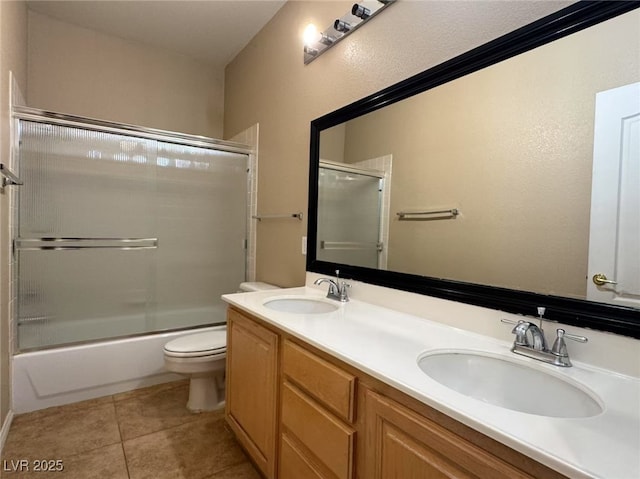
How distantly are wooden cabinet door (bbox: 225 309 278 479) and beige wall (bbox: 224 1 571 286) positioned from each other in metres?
0.69

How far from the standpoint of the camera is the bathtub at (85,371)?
1937 mm

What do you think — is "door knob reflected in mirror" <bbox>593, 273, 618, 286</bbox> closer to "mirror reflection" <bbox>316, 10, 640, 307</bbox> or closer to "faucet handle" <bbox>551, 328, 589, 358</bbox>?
"mirror reflection" <bbox>316, 10, 640, 307</bbox>

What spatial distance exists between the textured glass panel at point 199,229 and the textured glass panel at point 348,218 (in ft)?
3.64

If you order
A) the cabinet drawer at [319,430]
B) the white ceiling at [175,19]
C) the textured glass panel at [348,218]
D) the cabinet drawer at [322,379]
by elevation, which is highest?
the white ceiling at [175,19]

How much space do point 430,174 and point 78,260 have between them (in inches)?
93.2

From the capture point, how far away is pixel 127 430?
1795 millimetres

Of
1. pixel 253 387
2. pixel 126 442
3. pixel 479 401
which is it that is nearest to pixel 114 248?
pixel 126 442

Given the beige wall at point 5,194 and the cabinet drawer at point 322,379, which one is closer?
the cabinet drawer at point 322,379

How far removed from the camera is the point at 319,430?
1.03 metres

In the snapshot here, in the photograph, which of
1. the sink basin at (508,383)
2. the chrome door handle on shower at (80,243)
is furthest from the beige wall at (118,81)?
the sink basin at (508,383)

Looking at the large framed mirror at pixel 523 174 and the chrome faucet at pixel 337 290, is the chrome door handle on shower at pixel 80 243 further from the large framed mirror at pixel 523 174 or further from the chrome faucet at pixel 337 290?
the large framed mirror at pixel 523 174

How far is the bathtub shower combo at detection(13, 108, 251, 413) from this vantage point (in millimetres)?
2025

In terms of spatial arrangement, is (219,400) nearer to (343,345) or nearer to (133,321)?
(133,321)

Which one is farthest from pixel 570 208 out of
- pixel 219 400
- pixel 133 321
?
pixel 133 321
